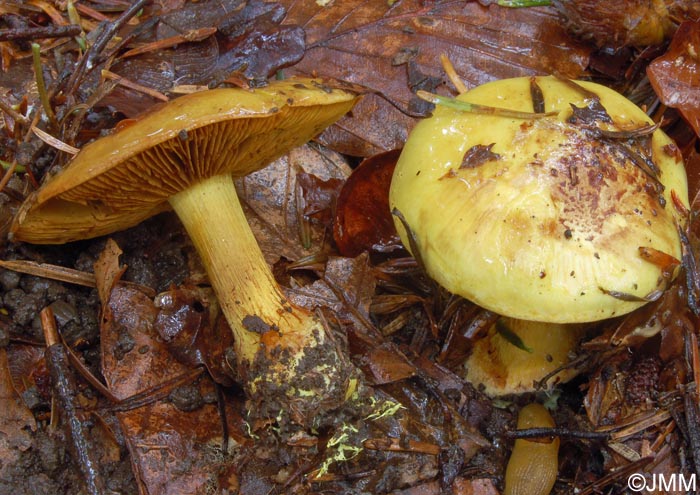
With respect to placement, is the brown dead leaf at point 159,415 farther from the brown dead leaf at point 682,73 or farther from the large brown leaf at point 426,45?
the brown dead leaf at point 682,73

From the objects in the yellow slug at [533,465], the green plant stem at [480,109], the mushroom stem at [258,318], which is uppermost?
the green plant stem at [480,109]

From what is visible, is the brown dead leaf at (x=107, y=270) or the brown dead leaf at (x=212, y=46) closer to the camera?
the brown dead leaf at (x=107, y=270)

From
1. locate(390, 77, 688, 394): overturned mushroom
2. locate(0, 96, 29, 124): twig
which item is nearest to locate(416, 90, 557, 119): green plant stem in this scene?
locate(390, 77, 688, 394): overturned mushroom

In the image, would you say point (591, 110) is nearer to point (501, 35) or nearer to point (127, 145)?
point (501, 35)

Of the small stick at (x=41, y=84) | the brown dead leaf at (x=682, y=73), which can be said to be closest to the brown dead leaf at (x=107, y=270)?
the small stick at (x=41, y=84)

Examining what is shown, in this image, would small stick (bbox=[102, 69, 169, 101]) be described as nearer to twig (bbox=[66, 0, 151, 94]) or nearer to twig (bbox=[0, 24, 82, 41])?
twig (bbox=[66, 0, 151, 94])

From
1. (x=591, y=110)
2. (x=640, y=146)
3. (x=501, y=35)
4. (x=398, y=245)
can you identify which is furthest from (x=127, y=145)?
(x=501, y=35)

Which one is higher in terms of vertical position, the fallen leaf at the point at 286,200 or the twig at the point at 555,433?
the fallen leaf at the point at 286,200

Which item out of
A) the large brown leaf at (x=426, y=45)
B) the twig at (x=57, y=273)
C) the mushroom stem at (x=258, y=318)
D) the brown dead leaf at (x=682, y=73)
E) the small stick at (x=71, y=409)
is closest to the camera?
the small stick at (x=71, y=409)
